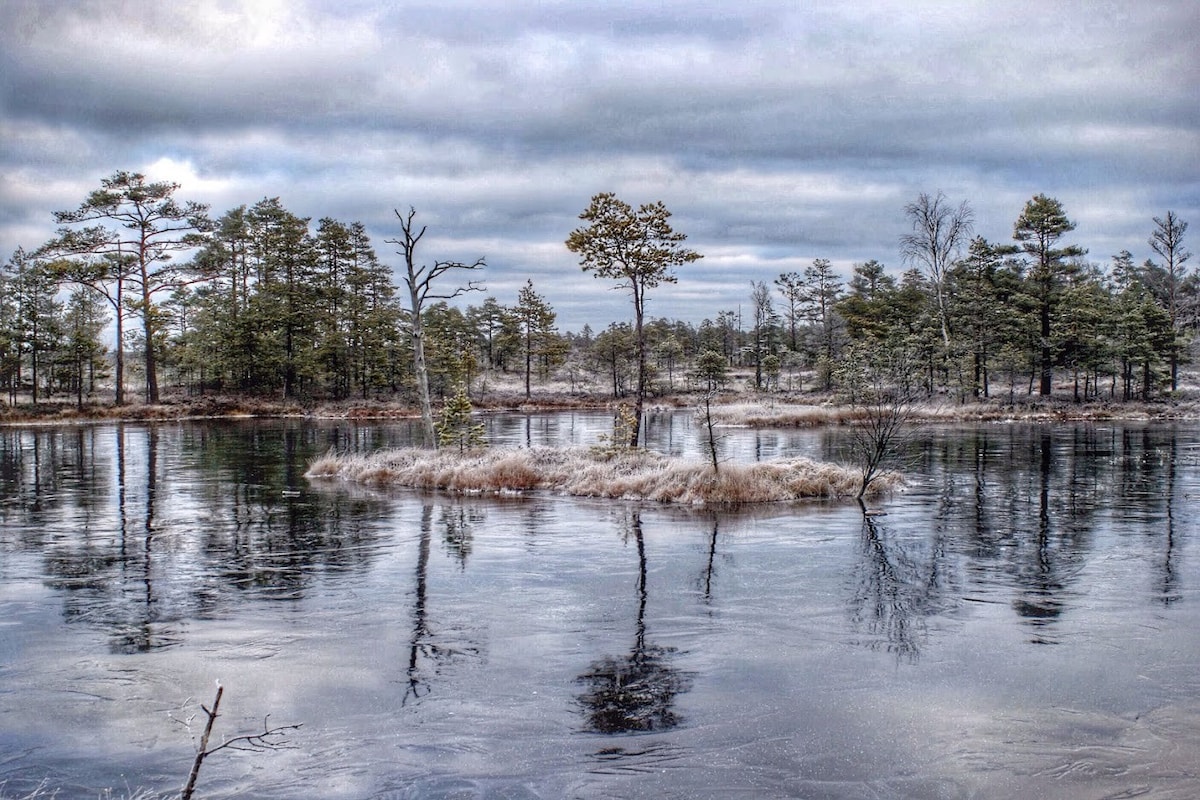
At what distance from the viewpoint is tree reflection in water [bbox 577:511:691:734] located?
7.72m

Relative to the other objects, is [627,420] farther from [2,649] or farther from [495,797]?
[495,797]

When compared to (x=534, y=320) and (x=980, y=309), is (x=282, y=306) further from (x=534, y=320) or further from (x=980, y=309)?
(x=980, y=309)

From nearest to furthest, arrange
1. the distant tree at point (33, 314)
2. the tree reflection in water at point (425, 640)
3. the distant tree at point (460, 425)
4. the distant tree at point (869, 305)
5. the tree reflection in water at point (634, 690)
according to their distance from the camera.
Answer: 1. the tree reflection in water at point (634, 690)
2. the tree reflection in water at point (425, 640)
3. the distant tree at point (460, 425)
4. the distant tree at point (33, 314)
5. the distant tree at point (869, 305)

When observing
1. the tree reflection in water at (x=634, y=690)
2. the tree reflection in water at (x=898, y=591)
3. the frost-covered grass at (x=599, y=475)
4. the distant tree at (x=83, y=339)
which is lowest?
the tree reflection in water at (x=898, y=591)

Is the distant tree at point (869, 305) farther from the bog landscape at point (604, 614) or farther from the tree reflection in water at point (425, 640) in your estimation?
the tree reflection in water at point (425, 640)

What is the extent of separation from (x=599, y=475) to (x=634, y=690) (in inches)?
597

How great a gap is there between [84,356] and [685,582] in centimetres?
7012

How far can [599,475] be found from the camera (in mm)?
23641

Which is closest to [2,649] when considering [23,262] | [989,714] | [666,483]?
[989,714]

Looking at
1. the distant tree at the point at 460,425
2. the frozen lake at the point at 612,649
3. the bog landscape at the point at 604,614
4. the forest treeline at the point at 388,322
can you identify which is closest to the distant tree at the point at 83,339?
the forest treeline at the point at 388,322

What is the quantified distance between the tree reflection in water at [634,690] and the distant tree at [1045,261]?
202 ft

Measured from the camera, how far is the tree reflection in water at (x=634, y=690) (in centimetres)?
772

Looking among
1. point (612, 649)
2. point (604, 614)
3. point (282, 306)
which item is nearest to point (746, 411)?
point (282, 306)

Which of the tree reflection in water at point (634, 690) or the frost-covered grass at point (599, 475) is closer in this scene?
the tree reflection in water at point (634, 690)
